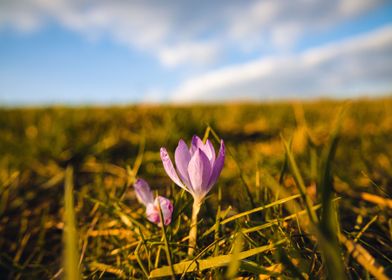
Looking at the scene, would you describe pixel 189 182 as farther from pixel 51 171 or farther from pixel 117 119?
pixel 117 119

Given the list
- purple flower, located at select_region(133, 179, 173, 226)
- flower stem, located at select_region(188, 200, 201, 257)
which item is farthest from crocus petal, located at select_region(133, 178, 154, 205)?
flower stem, located at select_region(188, 200, 201, 257)

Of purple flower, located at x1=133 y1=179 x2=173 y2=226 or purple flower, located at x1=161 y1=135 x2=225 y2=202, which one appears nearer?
purple flower, located at x1=161 y1=135 x2=225 y2=202

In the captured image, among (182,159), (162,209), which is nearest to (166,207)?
(162,209)

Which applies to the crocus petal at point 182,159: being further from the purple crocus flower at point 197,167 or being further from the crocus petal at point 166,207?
the crocus petal at point 166,207

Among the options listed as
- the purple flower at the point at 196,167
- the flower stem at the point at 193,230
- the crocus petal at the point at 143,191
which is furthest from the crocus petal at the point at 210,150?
the crocus petal at the point at 143,191

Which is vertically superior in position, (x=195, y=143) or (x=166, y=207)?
(x=195, y=143)

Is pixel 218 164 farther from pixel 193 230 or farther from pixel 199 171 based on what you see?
pixel 193 230

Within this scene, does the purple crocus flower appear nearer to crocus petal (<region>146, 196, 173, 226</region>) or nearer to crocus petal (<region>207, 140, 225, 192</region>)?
crocus petal (<region>207, 140, 225, 192</region>)
